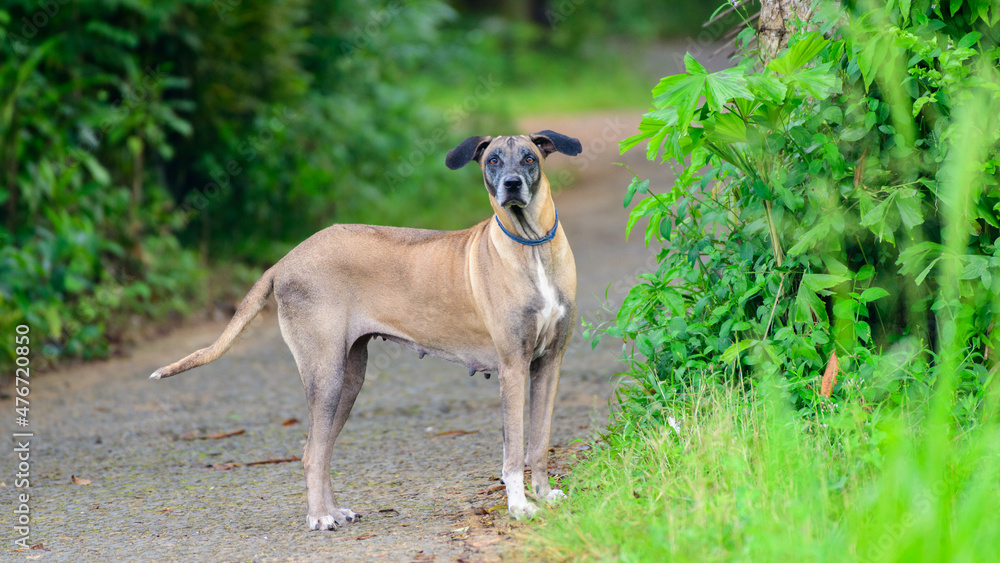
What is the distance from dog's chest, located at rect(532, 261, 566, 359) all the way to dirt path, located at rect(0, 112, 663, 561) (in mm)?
845

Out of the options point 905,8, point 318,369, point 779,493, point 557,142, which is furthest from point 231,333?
point 905,8

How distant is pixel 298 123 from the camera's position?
12172 mm

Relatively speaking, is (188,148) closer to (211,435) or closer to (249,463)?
(211,435)

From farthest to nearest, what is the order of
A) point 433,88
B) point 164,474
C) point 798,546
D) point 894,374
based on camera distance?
point 433,88
point 164,474
point 894,374
point 798,546

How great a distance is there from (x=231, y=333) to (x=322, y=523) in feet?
3.27

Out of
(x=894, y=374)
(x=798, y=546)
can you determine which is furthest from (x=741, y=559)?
(x=894, y=374)

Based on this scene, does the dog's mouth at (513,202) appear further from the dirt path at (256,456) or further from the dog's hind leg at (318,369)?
the dirt path at (256,456)

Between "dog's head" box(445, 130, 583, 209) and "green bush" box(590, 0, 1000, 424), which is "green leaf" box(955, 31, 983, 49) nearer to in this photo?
"green bush" box(590, 0, 1000, 424)

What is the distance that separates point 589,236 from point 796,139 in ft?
30.9

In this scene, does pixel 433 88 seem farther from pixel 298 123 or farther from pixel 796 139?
pixel 796 139

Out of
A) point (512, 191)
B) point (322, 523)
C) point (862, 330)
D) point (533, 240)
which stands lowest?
point (322, 523)

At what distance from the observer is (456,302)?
15.3 feet

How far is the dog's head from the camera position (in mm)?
4387

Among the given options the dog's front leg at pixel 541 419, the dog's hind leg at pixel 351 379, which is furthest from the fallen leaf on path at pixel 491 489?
the dog's hind leg at pixel 351 379
